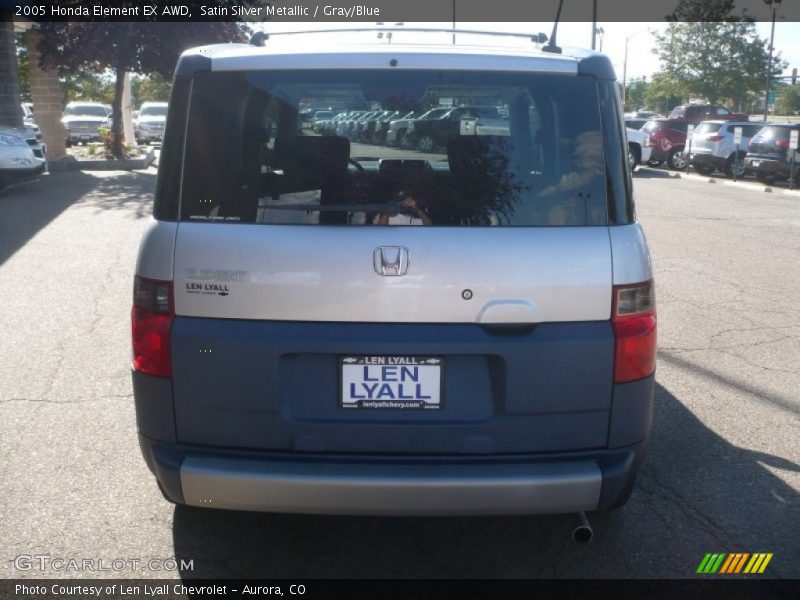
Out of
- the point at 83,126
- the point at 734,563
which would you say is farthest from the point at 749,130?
the point at 83,126

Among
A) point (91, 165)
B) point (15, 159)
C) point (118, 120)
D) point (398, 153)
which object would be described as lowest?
point (91, 165)

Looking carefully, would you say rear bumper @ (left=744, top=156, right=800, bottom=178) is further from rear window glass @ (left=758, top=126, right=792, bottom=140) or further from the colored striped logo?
the colored striped logo

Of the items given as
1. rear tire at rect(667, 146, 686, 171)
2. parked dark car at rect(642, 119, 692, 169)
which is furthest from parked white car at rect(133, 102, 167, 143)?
rear tire at rect(667, 146, 686, 171)

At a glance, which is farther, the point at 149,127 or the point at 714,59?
the point at 714,59

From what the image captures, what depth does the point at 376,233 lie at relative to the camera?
3.15 meters

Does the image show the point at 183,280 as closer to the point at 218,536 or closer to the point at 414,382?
the point at 414,382

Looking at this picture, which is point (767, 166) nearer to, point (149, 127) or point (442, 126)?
point (442, 126)

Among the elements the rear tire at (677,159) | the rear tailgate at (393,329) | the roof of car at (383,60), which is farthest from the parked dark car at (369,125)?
the rear tire at (677,159)

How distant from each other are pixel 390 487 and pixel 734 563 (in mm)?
1567

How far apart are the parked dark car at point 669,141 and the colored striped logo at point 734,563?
26.8 metres

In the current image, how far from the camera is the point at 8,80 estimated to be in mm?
21875

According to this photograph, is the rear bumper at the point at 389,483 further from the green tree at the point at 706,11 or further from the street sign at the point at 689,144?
the green tree at the point at 706,11

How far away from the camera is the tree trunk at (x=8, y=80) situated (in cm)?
2156

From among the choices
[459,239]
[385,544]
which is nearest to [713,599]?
[385,544]
